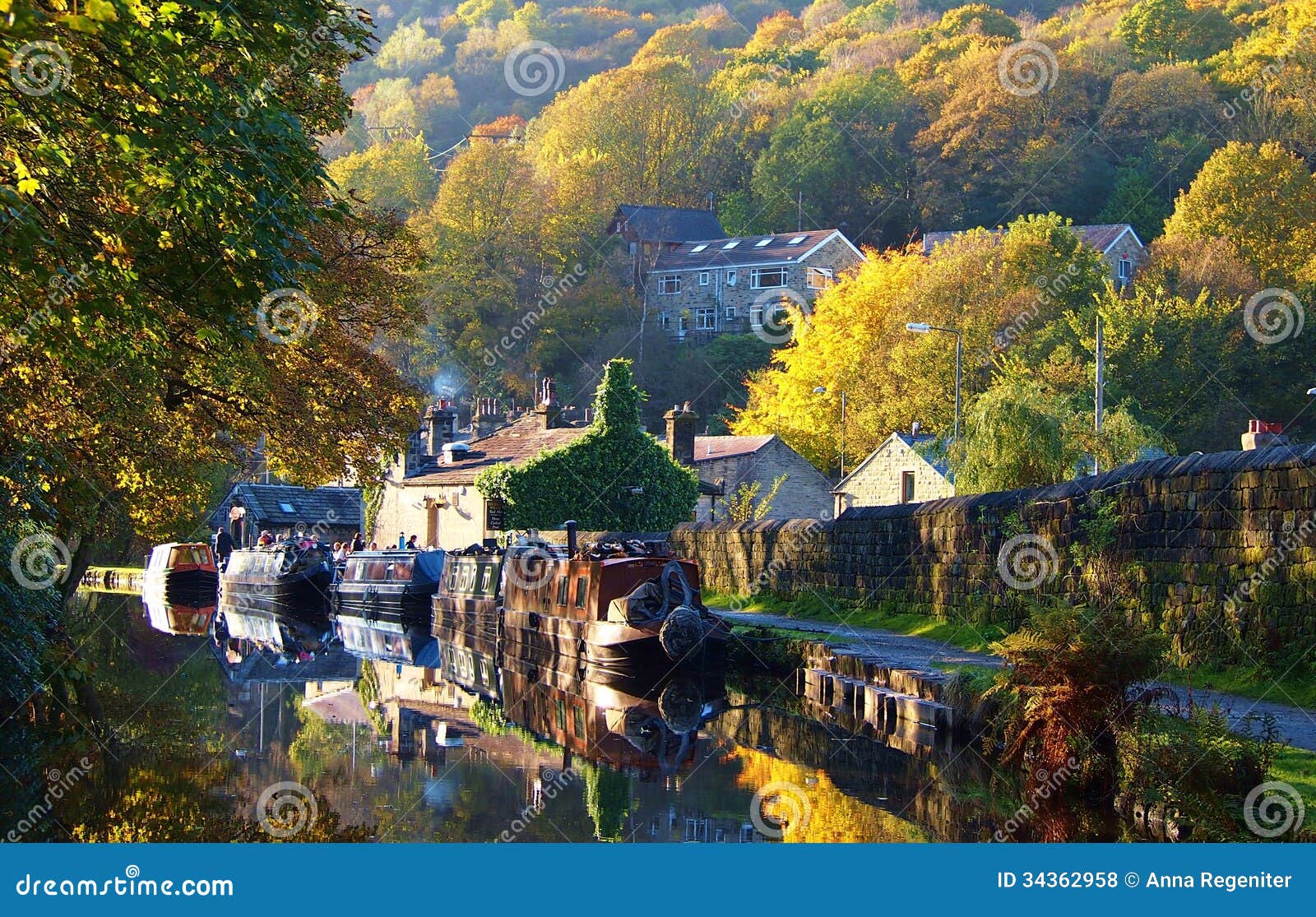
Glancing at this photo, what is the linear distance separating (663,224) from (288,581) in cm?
5037

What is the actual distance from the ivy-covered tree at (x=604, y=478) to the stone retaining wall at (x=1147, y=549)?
14.5m

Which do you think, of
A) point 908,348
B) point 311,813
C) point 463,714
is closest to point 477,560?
point 463,714

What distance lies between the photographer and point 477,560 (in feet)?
116

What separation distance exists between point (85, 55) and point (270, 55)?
139 cm

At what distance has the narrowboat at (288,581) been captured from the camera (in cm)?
4603
